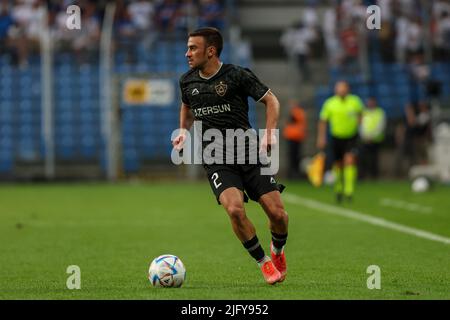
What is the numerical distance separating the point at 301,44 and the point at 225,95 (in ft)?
75.2

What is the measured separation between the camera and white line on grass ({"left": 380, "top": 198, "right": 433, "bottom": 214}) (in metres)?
19.0

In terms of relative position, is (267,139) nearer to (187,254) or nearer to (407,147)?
(187,254)

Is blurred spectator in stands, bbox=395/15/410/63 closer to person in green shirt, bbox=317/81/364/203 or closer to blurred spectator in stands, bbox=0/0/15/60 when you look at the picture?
person in green shirt, bbox=317/81/364/203

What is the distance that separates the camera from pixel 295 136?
30.3m

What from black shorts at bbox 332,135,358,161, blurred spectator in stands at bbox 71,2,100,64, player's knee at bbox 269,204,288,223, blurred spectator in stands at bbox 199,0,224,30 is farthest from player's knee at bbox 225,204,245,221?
blurred spectator in stands at bbox 71,2,100,64

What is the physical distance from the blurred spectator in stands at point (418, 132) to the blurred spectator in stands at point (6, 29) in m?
11.4

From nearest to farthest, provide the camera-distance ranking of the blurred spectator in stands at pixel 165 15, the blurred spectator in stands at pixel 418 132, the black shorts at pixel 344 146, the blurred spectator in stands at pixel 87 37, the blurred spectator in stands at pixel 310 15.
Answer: the black shorts at pixel 344 146 < the blurred spectator in stands at pixel 418 132 < the blurred spectator in stands at pixel 87 37 < the blurred spectator in stands at pixel 165 15 < the blurred spectator in stands at pixel 310 15

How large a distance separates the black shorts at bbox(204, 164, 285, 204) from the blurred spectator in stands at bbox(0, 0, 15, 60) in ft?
76.2

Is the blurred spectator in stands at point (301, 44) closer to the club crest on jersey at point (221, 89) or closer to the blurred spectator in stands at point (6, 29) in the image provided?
the blurred spectator in stands at point (6, 29)

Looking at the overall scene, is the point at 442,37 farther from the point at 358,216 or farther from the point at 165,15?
the point at 358,216

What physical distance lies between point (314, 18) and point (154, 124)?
5.66 metres

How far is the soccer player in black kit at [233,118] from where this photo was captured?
31.1 ft

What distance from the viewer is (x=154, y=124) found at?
3272cm

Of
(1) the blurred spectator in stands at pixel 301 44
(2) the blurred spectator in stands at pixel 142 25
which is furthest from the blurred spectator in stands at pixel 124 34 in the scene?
(1) the blurred spectator in stands at pixel 301 44
